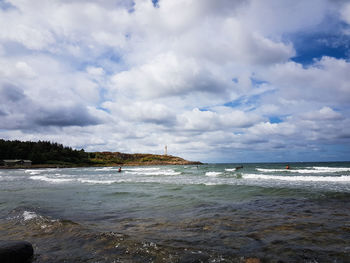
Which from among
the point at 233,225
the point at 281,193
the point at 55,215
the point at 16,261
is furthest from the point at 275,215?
the point at 55,215

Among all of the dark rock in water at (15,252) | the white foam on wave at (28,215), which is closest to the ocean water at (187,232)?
the white foam on wave at (28,215)

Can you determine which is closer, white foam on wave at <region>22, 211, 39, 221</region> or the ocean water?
the ocean water

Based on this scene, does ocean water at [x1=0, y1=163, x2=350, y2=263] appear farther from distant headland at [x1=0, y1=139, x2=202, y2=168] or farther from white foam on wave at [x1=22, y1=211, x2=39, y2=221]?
distant headland at [x1=0, y1=139, x2=202, y2=168]

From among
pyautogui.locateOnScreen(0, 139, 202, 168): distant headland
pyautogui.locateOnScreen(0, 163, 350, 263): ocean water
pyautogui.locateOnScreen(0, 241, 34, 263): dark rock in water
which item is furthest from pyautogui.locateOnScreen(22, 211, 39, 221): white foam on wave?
pyautogui.locateOnScreen(0, 139, 202, 168): distant headland

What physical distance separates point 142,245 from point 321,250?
4.80 meters

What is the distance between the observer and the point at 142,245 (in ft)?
20.9

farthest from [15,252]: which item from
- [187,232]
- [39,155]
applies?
[39,155]

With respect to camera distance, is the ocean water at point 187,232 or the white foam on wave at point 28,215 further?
the white foam on wave at point 28,215

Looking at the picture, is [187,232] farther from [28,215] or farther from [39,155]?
[39,155]

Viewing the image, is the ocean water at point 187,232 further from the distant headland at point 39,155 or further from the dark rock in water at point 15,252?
the distant headland at point 39,155

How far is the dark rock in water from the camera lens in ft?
16.4

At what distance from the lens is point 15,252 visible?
513 centimetres

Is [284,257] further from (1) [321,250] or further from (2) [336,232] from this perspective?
(2) [336,232]

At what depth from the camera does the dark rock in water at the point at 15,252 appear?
16.4ft
